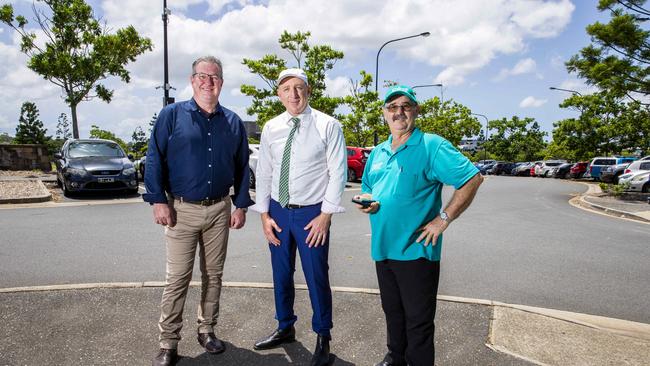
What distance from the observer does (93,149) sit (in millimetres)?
12625

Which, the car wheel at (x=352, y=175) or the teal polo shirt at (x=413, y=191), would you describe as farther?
the car wheel at (x=352, y=175)

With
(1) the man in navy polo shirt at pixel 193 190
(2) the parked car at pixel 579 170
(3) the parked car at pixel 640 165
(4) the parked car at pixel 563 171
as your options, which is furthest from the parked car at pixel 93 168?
(4) the parked car at pixel 563 171

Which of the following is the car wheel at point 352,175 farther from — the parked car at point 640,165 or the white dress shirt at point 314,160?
the white dress shirt at point 314,160

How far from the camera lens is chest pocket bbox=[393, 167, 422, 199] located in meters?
2.48

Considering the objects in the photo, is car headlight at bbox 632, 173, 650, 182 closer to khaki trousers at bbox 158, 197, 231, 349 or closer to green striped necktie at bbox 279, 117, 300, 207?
green striped necktie at bbox 279, 117, 300, 207

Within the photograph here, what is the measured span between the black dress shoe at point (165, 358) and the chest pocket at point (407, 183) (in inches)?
75.4

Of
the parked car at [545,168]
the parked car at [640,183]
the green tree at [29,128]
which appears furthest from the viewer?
the green tree at [29,128]

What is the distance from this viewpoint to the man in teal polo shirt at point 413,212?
241 centimetres

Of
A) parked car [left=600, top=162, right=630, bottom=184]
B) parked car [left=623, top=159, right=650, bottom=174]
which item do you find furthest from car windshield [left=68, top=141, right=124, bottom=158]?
parked car [left=600, top=162, right=630, bottom=184]

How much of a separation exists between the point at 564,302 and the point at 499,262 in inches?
61.1

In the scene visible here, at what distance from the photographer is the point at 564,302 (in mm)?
4348

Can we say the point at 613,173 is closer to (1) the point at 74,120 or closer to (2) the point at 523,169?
(2) the point at 523,169

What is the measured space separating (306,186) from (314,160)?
0.20 metres

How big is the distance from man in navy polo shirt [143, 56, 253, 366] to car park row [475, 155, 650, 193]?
33.0 feet
